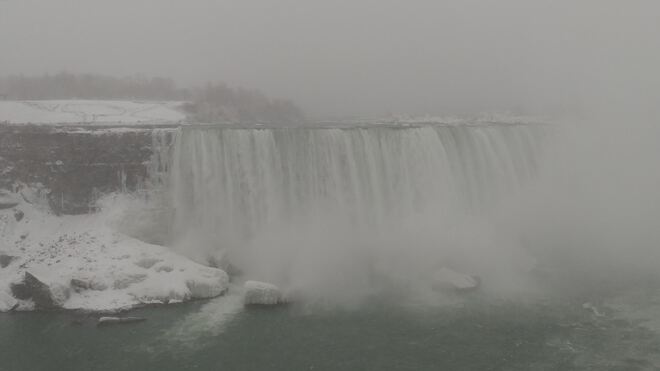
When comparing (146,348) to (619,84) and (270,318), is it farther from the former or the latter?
(619,84)

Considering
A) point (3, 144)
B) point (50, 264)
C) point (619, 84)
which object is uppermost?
point (619, 84)

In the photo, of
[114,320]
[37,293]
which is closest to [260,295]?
[114,320]

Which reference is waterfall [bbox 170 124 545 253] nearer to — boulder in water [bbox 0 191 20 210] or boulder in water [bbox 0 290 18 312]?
boulder in water [bbox 0 191 20 210]

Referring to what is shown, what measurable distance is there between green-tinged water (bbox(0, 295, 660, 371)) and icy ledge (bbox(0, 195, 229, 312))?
89 cm

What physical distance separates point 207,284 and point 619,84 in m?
45.4

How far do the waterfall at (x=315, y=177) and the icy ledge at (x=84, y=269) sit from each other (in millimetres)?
3991

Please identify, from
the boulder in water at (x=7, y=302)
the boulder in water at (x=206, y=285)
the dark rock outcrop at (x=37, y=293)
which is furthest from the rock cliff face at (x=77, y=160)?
the boulder in water at (x=206, y=285)

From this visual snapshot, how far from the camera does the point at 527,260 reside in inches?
1106

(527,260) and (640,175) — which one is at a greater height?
(640,175)

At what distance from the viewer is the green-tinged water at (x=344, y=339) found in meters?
17.1

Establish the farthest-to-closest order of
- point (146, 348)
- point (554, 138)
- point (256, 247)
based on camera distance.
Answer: point (554, 138) < point (256, 247) < point (146, 348)

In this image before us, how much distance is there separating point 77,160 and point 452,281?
67.9 feet

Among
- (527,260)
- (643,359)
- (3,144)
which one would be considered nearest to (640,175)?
(527,260)

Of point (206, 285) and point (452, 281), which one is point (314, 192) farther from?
point (452, 281)
